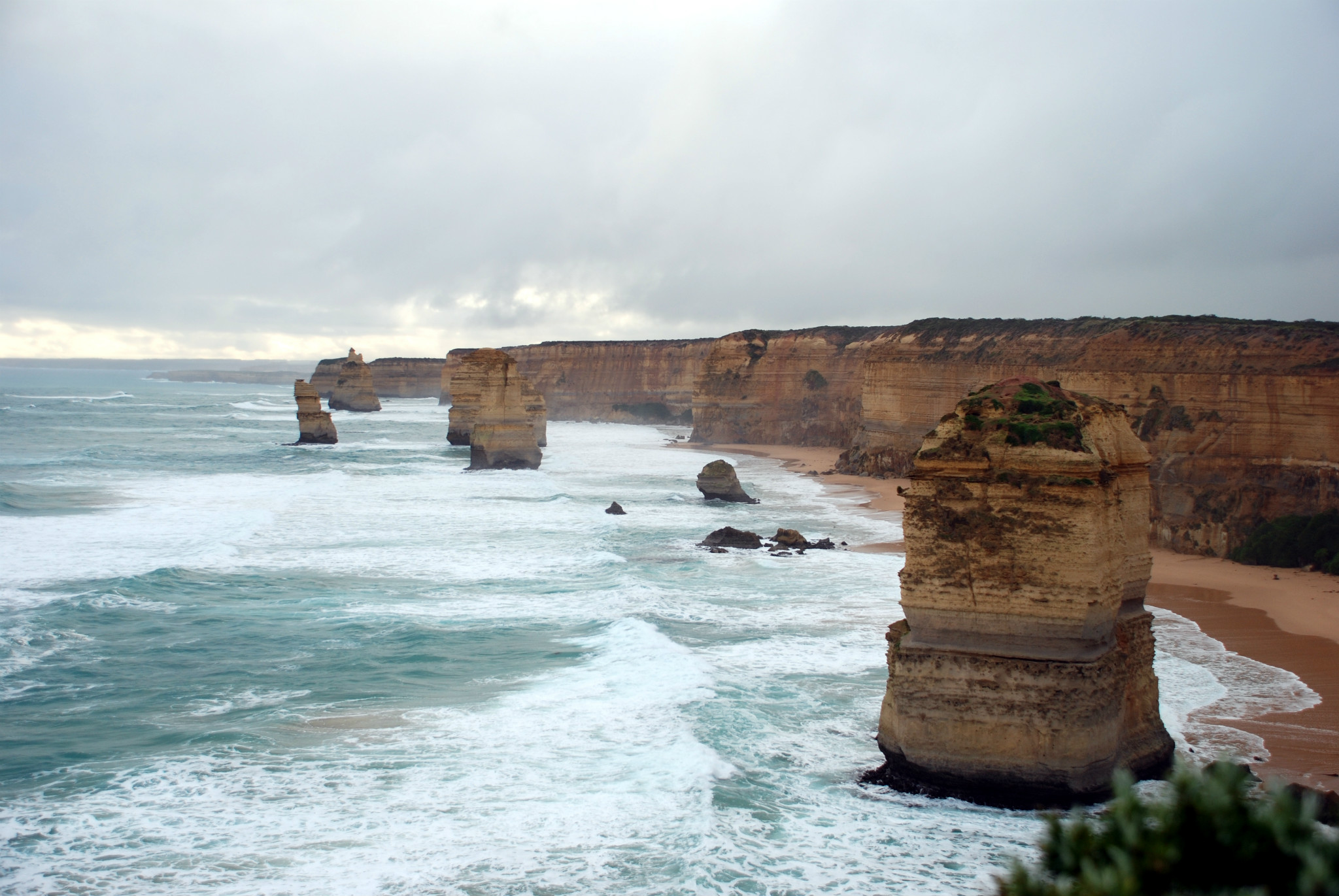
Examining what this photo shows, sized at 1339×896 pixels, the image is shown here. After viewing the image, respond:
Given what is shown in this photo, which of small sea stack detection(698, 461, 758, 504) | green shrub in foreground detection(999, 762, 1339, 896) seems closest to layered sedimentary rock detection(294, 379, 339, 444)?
small sea stack detection(698, 461, 758, 504)

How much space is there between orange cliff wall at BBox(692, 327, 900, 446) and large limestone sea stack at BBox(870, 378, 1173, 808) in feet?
154

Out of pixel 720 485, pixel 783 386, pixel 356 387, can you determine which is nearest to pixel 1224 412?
pixel 720 485

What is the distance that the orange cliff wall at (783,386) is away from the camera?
57.8 metres

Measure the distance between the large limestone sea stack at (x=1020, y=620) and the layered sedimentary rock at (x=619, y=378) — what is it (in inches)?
2970

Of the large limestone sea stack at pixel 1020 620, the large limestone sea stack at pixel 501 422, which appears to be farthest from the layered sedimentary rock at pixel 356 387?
the large limestone sea stack at pixel 1020 620

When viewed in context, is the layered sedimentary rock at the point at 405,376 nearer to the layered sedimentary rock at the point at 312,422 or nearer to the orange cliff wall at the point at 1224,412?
the layered sedimentary rock at the point at 312,422

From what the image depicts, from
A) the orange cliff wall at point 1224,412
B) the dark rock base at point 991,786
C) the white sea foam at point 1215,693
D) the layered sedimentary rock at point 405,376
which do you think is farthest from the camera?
the layered sedimentary rock at point 405,376

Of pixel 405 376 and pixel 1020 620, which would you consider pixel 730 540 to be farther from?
pixel 405 376

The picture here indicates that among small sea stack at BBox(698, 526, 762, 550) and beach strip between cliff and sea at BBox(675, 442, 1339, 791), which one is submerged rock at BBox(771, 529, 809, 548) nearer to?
small sea stack at BBox(698, 526, 762, 550)

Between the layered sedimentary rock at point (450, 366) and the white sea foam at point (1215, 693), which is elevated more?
the layered sedimentary rock at point (450, 366)

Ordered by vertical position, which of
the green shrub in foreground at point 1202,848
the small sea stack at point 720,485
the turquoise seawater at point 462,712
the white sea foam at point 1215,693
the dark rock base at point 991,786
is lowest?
the turquoise seawater at point 462,712

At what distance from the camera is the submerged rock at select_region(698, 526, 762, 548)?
75.3ft

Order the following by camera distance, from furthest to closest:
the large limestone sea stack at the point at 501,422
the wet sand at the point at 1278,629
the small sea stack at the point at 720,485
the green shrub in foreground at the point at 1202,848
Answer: the large limestone sea stack at the point at 501,422, the small sea stack at the point at 720,485, the wet sand at the point at 1278,629, the green shrub in foreground at the point at 1202,848

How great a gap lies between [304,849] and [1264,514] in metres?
21.7
